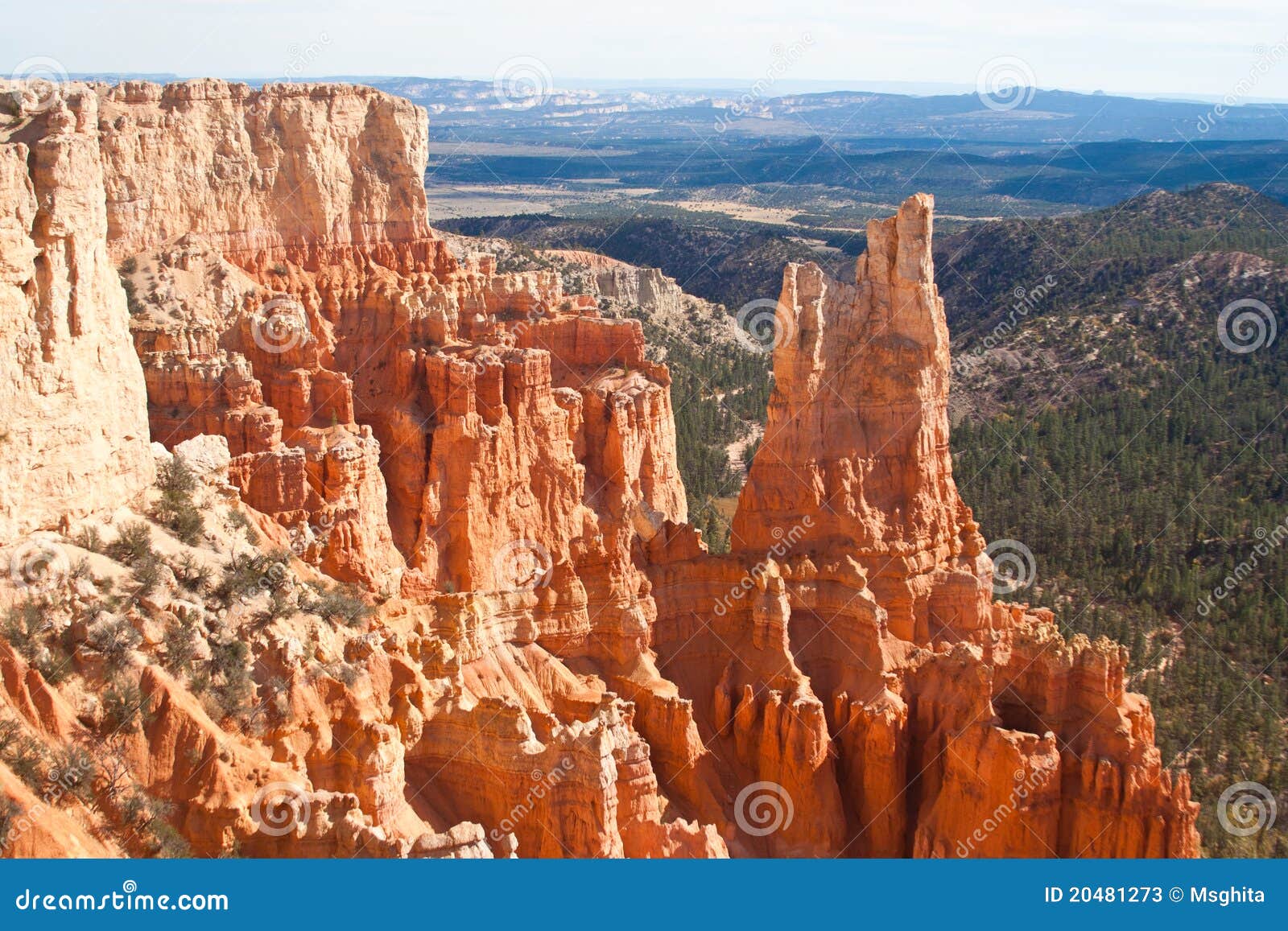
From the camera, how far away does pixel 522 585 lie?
3116 cm

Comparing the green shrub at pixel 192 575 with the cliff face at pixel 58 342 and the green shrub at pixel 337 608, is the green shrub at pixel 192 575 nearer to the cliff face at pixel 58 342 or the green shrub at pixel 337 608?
the cliff face at pixel 58 342

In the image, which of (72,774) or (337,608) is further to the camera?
(337,608)

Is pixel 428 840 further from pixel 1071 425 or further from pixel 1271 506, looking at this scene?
pixel 1071 425

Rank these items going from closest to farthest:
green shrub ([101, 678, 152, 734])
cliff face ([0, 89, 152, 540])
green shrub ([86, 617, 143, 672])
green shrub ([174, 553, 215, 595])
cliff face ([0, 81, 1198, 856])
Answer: green shrub ([101, 678, 152, 734])
green shrub ([86, 617, 143, 672])
cliff face ([0, 89, 152, 540])
cliff face ([0, 81, 1198, 856])
green shrub ([174, 553, 215, 595])

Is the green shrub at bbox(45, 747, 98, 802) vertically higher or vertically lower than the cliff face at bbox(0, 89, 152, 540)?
lower

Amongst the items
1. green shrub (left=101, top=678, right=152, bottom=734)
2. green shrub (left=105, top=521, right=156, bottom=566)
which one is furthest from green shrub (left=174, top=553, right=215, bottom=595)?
green shrub (left=101, top=678, right=152, bottom=734)

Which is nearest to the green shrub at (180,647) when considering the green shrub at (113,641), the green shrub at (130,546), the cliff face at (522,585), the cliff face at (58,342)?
the cliff face at (522,585)

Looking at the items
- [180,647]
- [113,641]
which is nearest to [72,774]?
[113,641]

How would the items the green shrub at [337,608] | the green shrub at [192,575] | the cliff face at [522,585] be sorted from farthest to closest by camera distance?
the green shrub at [337,608], the green shrub at [192,575], the cliff face at [522,585]

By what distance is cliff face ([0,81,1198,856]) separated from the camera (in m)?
20.3

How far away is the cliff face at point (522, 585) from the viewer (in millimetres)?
20281

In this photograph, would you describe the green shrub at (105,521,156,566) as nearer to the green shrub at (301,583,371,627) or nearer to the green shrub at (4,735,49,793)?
the green shrub at (301,583,371,627)

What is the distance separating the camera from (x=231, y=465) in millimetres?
27250

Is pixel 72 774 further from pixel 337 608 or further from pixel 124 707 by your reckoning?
pixel 337 608
